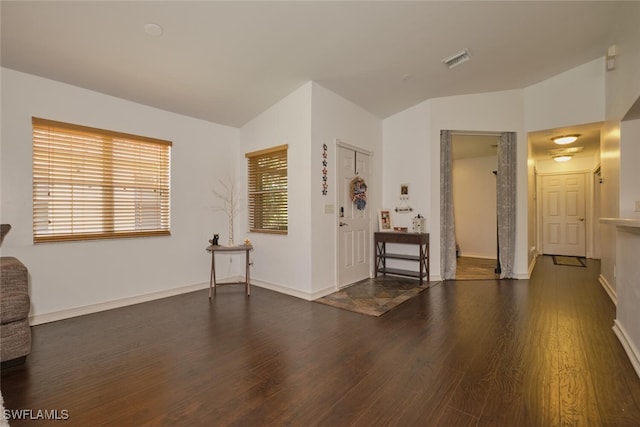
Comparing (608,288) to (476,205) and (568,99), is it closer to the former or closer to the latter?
(568,99)

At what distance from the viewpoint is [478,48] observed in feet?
11.5

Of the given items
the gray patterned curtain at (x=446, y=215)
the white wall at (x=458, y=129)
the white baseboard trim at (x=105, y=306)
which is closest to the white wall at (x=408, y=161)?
the white wall at (x=458, y=129)

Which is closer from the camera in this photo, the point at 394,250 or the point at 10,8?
the point at 10,8

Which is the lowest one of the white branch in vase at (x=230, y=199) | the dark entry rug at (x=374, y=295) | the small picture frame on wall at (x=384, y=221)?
the dark entry rug at (x=374, y=295)

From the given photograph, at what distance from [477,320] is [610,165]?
2.85m

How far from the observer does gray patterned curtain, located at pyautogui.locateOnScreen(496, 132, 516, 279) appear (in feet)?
16.2

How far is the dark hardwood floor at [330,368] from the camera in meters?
1.67

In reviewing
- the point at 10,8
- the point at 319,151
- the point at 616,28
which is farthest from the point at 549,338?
the point at 10,8

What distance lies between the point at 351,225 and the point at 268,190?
1365 mm

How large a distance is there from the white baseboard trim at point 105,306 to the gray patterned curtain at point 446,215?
12.6 feet

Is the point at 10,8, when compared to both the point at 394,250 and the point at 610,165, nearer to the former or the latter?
the point at 394,250

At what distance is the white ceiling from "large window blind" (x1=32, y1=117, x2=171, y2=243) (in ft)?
1.87

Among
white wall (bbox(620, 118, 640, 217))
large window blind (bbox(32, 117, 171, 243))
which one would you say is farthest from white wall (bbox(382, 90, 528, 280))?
large window blind (bbox(32, 117, 171, 243))

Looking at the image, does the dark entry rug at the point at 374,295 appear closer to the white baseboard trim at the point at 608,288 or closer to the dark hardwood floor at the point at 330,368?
the dark hardwood floor at the point at 330,368
